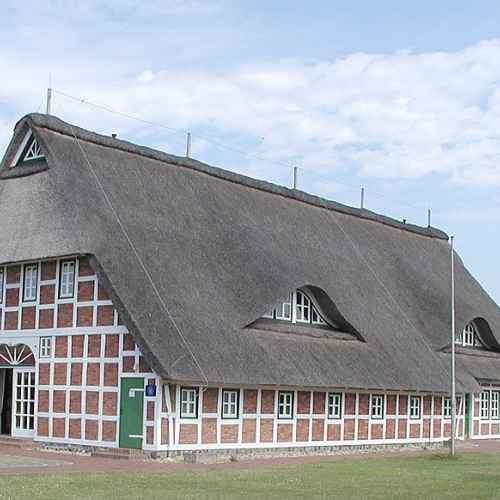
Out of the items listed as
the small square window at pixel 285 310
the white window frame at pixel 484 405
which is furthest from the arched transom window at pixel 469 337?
the small square window at pixel 285 310

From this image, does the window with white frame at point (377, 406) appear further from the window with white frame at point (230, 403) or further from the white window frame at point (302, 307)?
the window with white frame at point (230, 403)

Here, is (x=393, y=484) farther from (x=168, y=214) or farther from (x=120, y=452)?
(x=168, y=214)

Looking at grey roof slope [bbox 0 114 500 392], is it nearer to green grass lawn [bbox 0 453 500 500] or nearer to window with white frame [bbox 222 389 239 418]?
window with white frame [bbox 222 389 239 418]

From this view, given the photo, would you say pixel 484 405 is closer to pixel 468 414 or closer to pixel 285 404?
pixel 468 414

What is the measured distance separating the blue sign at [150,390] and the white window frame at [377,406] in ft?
30.3

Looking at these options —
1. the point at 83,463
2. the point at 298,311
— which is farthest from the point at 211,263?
the point at 83,463

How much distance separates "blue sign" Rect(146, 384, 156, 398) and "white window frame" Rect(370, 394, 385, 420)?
30.3ft

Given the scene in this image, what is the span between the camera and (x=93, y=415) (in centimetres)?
2661

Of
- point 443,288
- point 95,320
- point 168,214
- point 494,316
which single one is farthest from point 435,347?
point 95,320

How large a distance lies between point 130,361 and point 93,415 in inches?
76.9

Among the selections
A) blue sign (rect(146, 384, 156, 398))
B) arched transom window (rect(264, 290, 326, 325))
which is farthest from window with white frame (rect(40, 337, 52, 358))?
arched transom window (rect(264, 290, 326, 325))

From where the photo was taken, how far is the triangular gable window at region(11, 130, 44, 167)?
29.2 metres

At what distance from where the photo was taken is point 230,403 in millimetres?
27016

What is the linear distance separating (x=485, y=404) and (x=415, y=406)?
704 cm
